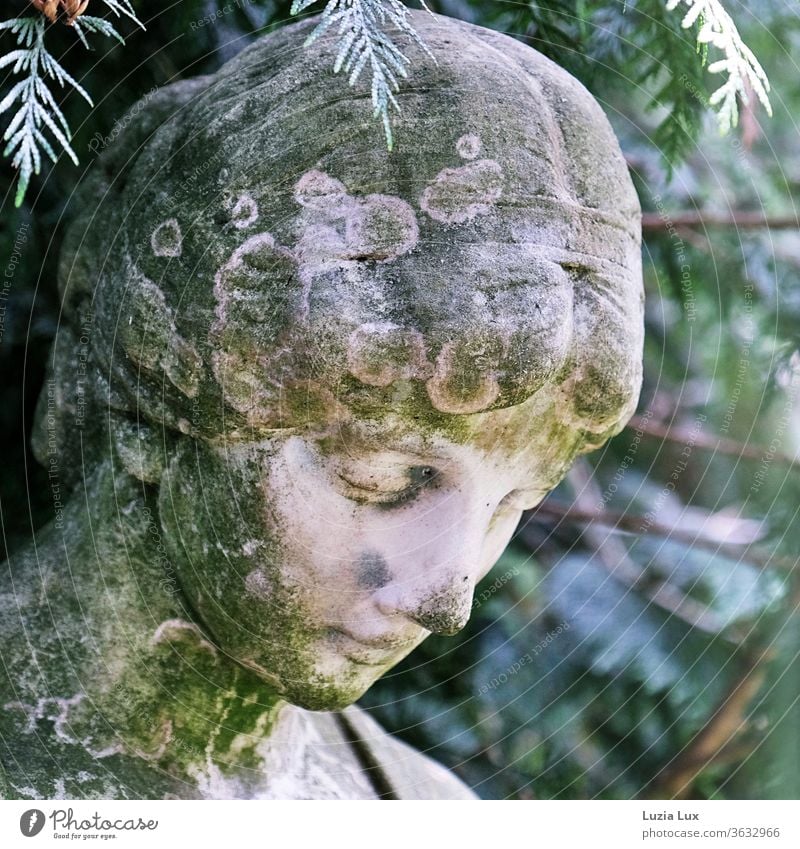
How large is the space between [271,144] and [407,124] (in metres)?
0.09

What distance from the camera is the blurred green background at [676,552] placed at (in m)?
1.51

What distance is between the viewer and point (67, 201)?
1184mm

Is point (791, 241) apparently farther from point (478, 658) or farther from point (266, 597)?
point (266, 597)

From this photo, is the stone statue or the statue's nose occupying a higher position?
the stone statue

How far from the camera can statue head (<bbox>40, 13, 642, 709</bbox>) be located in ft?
2.64
